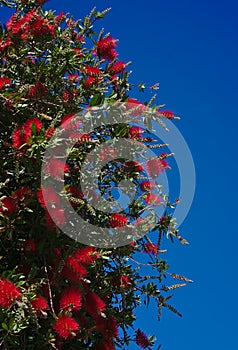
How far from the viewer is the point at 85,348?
2.69 meters

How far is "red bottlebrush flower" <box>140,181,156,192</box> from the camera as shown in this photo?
298 centimetres

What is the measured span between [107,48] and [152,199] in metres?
0.86

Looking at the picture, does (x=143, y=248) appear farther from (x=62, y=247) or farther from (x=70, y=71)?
(x=70, y=71)

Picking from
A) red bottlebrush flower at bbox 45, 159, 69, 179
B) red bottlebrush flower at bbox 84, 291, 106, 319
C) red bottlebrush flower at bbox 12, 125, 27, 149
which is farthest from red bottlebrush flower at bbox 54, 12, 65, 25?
red bottlebrush flower at bbox 84, 291, 106, 319

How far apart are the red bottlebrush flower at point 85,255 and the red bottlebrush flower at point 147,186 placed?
61 centimetres

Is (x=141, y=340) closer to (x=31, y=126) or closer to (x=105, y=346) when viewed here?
(x=105, y=346)

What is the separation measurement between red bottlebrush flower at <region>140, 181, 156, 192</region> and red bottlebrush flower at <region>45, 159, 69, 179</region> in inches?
26.3

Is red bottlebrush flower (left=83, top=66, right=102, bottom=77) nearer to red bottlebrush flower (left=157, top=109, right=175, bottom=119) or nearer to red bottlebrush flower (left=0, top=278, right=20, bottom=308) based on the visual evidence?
red bottlebrush flower (left=157, top=109, right=175, bottom=119)

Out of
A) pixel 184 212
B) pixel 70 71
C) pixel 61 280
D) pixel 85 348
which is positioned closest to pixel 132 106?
pixel 70 71

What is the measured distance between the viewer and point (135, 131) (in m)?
2.92

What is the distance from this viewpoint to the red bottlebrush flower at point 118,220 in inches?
111

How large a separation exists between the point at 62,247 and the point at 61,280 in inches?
6.2

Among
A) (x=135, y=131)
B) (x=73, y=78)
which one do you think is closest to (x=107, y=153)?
(x=135, y=131)

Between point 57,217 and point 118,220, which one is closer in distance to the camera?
point 57,217
